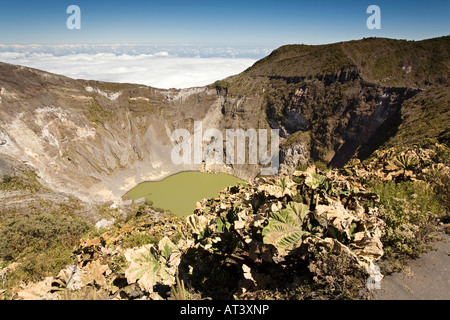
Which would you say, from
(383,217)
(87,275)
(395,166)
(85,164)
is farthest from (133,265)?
(85,164)

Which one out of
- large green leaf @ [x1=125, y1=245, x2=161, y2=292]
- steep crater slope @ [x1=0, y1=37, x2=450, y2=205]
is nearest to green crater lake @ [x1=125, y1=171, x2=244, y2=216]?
steep crater slope @ [x1=0, y1=37, x2=450, y2=205]

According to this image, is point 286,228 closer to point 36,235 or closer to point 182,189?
point 36,235

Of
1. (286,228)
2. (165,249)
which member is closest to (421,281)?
(286,228)

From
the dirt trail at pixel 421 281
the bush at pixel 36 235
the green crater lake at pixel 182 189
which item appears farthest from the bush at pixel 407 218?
the green crater lake at pixel 182 189

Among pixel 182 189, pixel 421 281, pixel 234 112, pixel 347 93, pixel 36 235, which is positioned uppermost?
pixel 347 93

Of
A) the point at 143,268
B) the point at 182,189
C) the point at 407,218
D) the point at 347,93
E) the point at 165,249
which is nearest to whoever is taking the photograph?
the point at 143,268

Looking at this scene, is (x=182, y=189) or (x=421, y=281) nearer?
(x=421, y=281)
